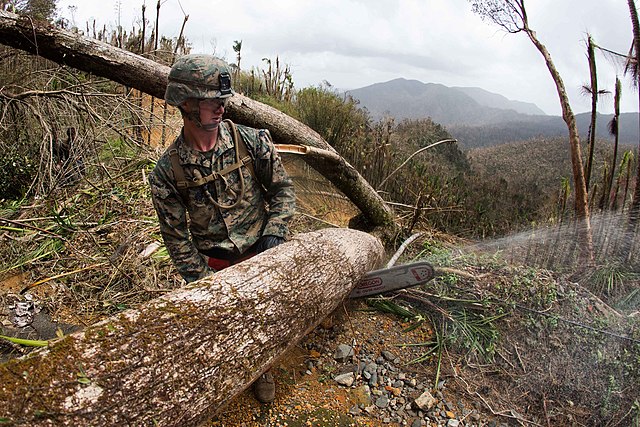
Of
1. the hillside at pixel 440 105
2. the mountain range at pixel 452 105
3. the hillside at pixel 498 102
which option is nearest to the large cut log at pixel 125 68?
the mountain range at pixel 452 105

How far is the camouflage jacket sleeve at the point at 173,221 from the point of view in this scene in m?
2.35

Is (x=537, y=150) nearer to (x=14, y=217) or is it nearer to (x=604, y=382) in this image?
(x=604, y=382)

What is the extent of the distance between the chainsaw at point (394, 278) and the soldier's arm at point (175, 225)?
→ 1.35 m

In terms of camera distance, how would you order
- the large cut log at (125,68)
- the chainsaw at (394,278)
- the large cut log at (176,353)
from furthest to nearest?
1. the large cut log at (125,68)
2. the chainsaw at (394,278)
3. the large cut log at (176,353)

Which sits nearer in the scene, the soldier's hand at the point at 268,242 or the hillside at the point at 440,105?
the soldier's hand at the point at 268,242

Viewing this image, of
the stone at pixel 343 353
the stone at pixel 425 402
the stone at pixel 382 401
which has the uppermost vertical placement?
the stone at pixel 343 353

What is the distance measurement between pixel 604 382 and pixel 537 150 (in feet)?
51.3

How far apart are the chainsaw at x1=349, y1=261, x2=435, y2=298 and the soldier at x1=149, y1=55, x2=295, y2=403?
→ 1.02 meters

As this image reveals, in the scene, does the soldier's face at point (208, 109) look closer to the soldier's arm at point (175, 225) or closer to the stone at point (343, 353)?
the soldier's arm at point (175, 225)

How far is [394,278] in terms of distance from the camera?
11.0 ft

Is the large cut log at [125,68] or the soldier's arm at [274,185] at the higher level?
Answer: the large cut log at [125,68]

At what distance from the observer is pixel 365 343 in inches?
126

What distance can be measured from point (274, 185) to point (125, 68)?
2011 millimetres

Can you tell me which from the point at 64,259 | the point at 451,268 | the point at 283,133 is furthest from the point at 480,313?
the point at 64,259
